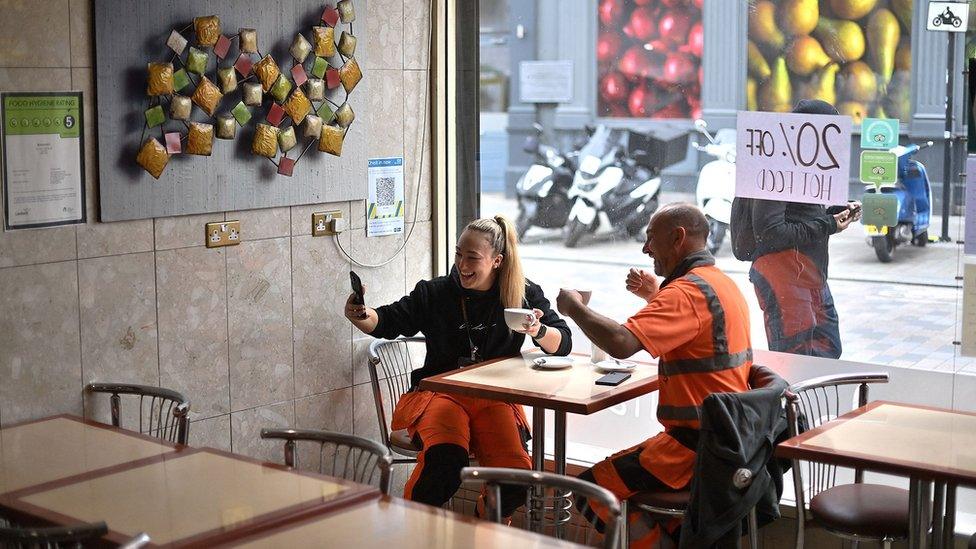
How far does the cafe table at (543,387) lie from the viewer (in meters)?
3.62

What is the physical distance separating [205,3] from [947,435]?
2665 mm

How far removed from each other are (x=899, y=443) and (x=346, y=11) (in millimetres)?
2553

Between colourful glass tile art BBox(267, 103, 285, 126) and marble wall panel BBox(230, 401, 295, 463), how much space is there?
3.40 feet

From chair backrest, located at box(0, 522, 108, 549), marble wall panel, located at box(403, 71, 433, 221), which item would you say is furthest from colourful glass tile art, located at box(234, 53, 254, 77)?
chair backrest, located at box(0, 522, 108, 549)

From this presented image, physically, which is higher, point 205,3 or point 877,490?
point 205,3

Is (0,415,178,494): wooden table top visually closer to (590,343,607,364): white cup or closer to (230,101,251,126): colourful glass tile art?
(230,101,251,126): colourful glass tile art

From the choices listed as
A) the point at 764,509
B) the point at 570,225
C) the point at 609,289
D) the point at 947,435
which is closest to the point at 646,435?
the point at 609,289

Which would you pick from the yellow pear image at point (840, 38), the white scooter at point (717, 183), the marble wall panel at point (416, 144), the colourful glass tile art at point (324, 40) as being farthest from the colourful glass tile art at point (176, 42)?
the yellow pear image at point (840, 38)

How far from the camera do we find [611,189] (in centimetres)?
475

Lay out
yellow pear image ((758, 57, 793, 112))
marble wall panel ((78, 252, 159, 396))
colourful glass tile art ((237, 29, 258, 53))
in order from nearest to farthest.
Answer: marble wall panel ((78, 252, 159, 396))
colourful glass tile art ((237, 29, 258, 53))
yellow pear image ((758, 57, 793, 112))

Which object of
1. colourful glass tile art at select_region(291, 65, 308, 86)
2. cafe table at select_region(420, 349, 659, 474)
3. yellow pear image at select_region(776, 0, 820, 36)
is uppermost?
yellow pear image at select_region(776, 0, 820, 36)

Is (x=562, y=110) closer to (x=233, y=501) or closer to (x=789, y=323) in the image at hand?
(x=789, y=323)

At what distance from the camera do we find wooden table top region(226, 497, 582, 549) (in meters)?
2.42

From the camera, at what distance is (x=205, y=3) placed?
3996 millimetres
